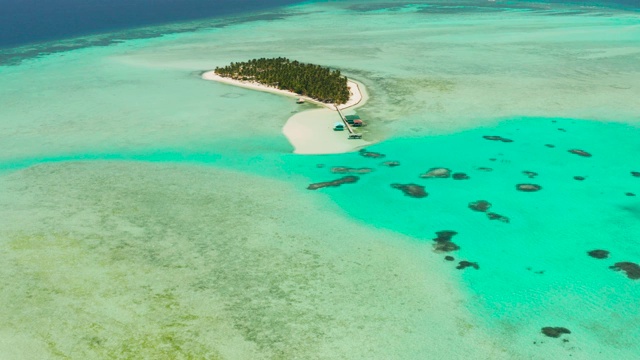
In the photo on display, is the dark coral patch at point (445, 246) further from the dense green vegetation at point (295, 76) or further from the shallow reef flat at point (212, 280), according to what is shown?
the dense green vegetation at point (295, 76)

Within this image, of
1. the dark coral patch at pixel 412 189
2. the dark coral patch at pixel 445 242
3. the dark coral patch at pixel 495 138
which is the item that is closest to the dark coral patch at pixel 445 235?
the dark coral patch at pixel 445 242

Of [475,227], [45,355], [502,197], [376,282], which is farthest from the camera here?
[502,197]

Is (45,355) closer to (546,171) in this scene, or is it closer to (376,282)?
(376,282)

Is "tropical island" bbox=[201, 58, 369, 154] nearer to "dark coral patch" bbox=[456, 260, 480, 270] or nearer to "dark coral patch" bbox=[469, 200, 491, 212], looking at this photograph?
"dark coral patch" bbox=[469, 200, 491, 212]

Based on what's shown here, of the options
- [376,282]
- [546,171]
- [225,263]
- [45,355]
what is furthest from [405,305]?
[546,171]

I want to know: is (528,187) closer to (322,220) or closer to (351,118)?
(322,220)

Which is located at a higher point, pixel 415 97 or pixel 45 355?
pixel 415 97

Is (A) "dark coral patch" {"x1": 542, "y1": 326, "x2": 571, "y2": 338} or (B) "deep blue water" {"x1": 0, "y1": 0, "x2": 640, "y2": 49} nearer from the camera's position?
(A) "dark coral patch" {"x1": 542, "y1": 326, "x2": 571, "y2": 338}

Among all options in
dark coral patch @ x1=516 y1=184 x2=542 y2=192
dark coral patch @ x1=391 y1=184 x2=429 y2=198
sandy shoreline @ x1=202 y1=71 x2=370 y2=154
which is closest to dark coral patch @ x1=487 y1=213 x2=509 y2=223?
dark coral patch @ x1=516 y1=184 x2=542 y2=192
